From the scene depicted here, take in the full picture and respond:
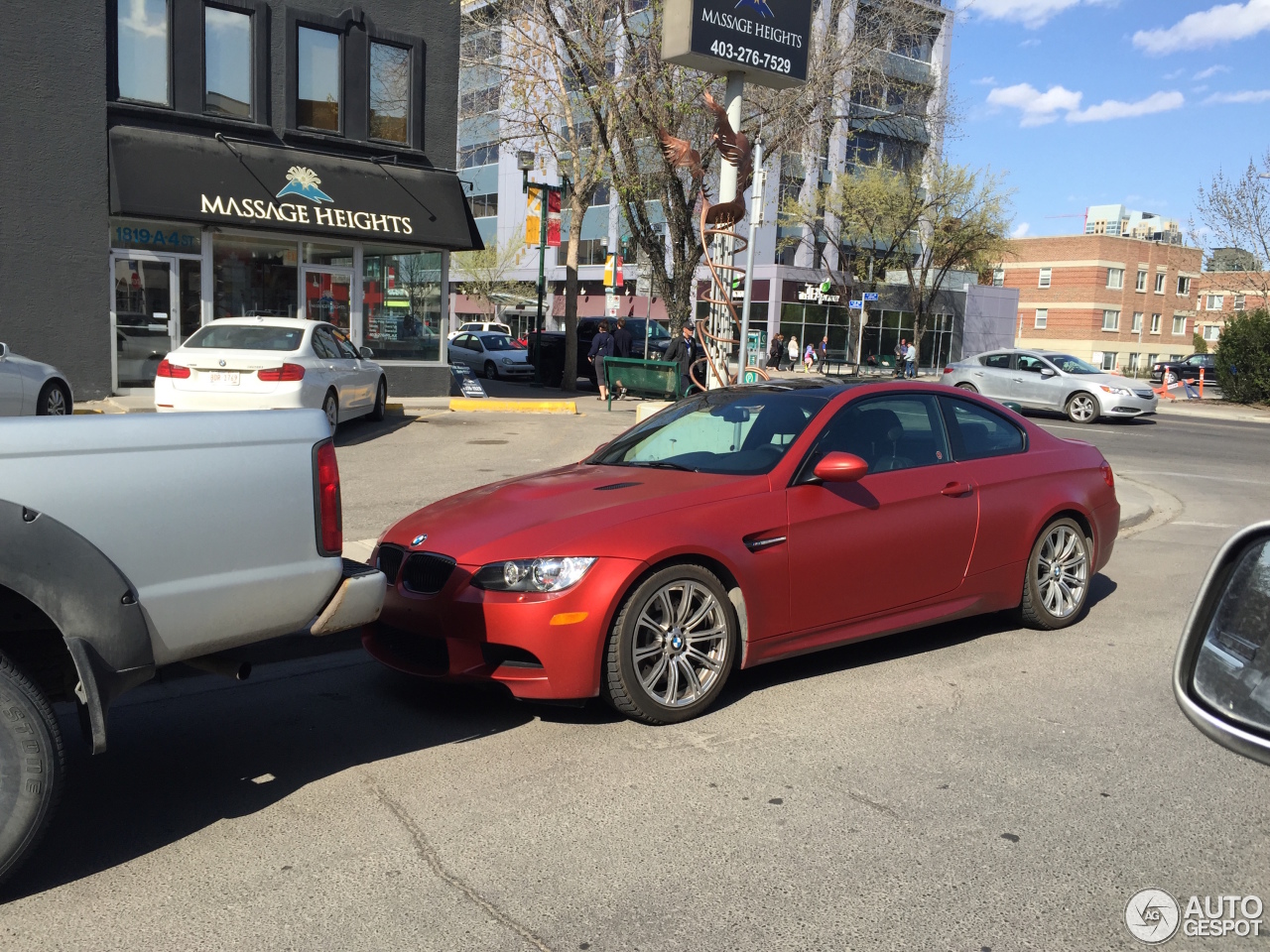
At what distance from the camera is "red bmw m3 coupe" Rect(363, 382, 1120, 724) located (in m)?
4.62

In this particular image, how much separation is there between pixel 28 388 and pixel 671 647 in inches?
418

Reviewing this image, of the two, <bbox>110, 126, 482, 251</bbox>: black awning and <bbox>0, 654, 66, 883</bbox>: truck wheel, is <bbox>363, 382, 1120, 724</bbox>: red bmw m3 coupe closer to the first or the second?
<bbox>0, 654, 66, 883</bbox>: truck wheel

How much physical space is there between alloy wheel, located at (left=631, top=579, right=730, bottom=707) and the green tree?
32182mm

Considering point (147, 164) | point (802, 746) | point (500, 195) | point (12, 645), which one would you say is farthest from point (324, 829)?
point (500, 195)

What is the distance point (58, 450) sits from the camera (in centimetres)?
322

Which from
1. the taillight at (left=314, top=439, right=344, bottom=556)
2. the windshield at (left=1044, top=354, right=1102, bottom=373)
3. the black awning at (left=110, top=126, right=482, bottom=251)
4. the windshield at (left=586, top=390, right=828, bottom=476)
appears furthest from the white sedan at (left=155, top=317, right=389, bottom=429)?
the windshield at (left=1044, top=354, right=1102, bottom=373)

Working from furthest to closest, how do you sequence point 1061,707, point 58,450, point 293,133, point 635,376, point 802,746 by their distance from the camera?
point 635,376 < point 293,133 < point 1061,707 < point 802,746 < point 58,450

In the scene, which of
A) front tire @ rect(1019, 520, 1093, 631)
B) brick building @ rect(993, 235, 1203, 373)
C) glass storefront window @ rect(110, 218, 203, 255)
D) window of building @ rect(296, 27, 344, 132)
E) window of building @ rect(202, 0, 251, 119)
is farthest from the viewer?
brick building @ rect(993, 235, 1203, 373)

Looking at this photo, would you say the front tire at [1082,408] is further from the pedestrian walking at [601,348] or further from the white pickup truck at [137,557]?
the white pickup truck at [137,557]

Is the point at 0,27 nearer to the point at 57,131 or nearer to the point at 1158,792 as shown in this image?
the point at 57,131

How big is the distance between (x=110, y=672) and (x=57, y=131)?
16.3 metres

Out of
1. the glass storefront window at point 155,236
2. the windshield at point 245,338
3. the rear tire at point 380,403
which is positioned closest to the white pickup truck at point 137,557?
the windshield at point 245,338

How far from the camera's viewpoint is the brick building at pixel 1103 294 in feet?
228

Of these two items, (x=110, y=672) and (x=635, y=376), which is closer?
(x=110, y=672)
